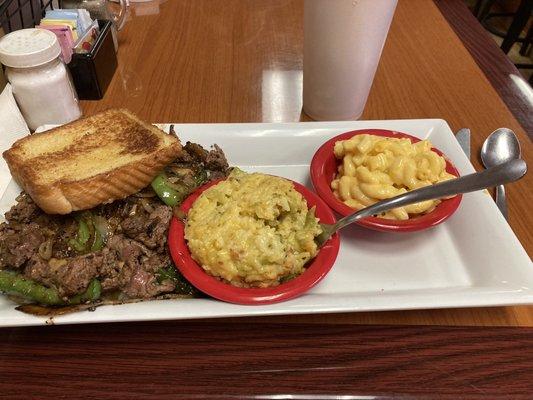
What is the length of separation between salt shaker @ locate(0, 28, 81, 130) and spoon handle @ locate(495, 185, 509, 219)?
A: 1606 mm

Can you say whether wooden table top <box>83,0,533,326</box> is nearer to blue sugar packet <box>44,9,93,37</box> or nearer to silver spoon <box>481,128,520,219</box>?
silver spoon <box>481,128,520,219</box>

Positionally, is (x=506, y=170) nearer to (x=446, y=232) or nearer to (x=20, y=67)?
(x=446, y=232)

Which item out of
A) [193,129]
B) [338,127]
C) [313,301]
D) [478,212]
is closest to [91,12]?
[193,129]

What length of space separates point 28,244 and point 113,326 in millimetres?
310

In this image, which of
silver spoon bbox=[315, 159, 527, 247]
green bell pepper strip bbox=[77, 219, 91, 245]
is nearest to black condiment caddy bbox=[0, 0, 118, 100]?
green bell pepper strip bbox=[77, 219, 91, 245]

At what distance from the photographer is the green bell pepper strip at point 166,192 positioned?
1270 mm

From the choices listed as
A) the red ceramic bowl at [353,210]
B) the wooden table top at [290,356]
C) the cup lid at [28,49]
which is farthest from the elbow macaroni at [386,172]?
the cup lid at [28,49]

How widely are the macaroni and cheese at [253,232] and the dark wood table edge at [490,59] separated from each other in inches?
47.6

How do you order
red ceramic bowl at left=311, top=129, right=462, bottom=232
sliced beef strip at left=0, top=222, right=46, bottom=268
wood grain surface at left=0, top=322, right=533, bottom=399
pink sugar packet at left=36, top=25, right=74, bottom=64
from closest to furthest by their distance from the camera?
1. wood grain surface at left=0, top=322, right=533, bottom=399
2. sliced beef strip at left=0, top=222, right=46, bottom=268
3. red ceramic bowl at left=311, top=129, right=462, bottom=232
4. pink sugar packet at left=36, top=25, right=74, bottom=64

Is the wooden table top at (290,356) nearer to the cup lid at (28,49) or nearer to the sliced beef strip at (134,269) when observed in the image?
the sliced beef strip at (134,269)

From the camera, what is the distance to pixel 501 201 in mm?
1426

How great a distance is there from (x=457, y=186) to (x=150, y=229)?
84 centimetres

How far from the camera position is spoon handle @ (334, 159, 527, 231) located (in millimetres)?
1042

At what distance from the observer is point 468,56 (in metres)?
2.18
